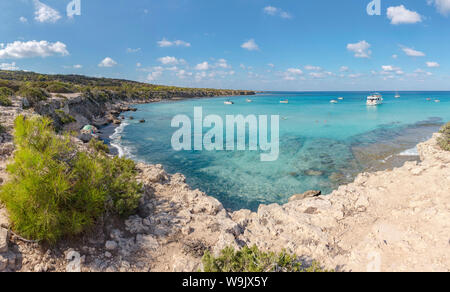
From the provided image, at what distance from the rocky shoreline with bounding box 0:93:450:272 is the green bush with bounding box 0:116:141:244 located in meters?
0.39

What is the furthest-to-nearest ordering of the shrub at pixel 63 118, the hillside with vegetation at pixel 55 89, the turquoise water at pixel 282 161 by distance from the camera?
the hillside with vegetation at pixel 55 89
the shrub at pixel 63 118
the turquoise water at pixel 282 161

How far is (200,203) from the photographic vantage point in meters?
7.88

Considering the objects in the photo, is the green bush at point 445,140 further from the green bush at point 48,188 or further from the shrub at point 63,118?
the shrub at point 63,118

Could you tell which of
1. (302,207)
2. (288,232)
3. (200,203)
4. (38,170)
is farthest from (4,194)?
(302,207)

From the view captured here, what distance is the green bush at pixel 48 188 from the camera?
4.21m

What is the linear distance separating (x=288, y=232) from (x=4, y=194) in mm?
6929

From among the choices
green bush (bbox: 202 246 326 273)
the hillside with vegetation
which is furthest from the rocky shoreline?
the hillside with vegetation

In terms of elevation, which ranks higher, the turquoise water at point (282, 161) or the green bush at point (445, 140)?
the green bush at point (445, 140)

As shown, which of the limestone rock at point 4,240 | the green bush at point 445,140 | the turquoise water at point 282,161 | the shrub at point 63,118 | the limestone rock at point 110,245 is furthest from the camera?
the shrub at point 63,118

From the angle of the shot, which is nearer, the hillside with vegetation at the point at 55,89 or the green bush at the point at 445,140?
the green bush at the point at 445,140

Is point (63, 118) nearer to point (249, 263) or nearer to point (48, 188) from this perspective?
point (48, 188)

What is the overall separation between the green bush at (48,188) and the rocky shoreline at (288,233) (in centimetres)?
39

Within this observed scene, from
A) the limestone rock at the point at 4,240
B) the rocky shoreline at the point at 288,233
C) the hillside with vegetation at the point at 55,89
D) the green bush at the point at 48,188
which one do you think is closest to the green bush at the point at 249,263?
the rocky shoreline at the point at 288,233
